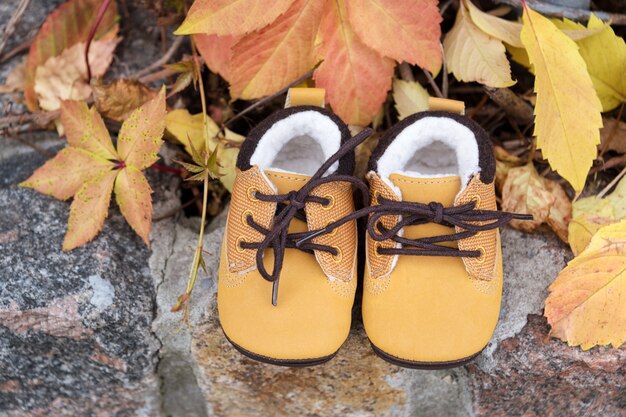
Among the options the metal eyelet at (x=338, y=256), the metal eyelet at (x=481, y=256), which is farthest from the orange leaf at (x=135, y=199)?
the metal eyelet at (x=481, y=256)

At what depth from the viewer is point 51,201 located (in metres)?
1.19

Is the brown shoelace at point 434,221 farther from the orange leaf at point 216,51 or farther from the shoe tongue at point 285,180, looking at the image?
the orange leaf at point 216,51

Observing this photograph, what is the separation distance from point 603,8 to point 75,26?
3.66ft

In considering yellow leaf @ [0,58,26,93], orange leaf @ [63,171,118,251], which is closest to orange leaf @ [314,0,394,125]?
orange leaf @ [63,171,118,251]

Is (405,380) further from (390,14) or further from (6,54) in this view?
(6,54)

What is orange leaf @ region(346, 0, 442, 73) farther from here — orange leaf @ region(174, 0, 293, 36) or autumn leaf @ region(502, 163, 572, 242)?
autumn leaf @ region(502, 163, 572, 242)

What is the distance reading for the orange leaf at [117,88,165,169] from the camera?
41.8 inches

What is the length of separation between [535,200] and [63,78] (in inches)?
38.4

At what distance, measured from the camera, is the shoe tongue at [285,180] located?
1.03 meters

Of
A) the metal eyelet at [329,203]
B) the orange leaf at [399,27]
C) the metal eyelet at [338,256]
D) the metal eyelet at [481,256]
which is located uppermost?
the orange leaf at [399,27]

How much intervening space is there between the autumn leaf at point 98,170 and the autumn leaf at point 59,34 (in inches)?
9.2

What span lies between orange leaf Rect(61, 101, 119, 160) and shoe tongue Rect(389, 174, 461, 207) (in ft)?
1.68

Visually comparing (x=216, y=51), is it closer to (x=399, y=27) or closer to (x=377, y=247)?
(x=399, y=27)

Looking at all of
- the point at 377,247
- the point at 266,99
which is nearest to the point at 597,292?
the point at 377,247
